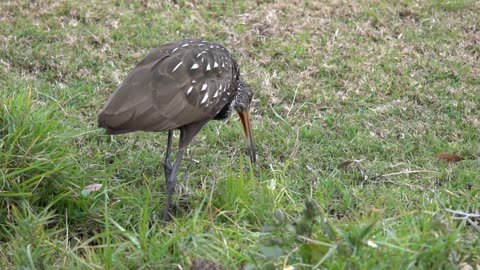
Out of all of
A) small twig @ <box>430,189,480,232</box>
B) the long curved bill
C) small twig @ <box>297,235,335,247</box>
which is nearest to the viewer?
small twig @ <box>297,235,335,247</box>

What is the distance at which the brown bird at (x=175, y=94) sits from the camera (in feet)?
16.7

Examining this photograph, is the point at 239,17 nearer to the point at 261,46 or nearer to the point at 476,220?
the point at 261,46

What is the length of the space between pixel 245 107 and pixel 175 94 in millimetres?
880

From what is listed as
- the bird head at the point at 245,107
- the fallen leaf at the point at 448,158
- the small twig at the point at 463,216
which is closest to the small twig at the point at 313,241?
the small twig at the point at 463,216

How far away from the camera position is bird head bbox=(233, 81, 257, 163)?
19.6 ft

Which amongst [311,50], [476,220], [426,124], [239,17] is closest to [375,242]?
[476,220]

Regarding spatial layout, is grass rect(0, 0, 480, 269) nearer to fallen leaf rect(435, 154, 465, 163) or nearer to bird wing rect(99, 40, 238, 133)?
fallen leaf rect(435, 154, 465, 163)

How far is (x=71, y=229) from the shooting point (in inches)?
197

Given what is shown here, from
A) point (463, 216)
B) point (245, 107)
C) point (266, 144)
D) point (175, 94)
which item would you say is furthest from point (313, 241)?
point (266, 144)

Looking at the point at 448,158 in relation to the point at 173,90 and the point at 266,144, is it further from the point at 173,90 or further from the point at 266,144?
the point at 173,90

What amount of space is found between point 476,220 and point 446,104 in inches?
85.4

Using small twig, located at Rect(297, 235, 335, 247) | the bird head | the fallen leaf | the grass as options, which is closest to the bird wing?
the bird head

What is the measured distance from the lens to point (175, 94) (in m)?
5.30

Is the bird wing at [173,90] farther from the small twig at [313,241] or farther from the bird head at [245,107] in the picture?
the small twig at [313,241]
